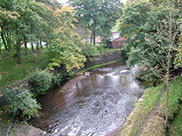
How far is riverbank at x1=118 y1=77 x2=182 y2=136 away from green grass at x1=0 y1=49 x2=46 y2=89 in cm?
958

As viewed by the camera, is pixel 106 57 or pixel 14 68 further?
pixel 106 57

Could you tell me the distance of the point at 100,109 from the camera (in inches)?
391

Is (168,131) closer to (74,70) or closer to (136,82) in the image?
(136,82)

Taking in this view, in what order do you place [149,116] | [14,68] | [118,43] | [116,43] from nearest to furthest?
1. [149,116]
2. [14,68]
3. [116,43]
4. [118,43]

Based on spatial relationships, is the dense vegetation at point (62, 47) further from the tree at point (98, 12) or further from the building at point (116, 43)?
the building at point (116, 43)

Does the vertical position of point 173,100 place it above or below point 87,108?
above

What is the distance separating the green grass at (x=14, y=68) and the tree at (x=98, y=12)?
39.0 feet

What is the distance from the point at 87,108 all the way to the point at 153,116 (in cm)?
482

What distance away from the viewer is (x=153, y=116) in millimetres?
6668

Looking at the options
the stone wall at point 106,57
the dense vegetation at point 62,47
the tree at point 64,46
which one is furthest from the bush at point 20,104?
the stone wall at point 106,57

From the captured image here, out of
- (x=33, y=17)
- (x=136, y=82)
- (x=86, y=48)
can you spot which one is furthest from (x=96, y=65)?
(x=33, y=17)

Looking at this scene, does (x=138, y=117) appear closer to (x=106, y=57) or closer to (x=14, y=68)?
(x=14, y=68)

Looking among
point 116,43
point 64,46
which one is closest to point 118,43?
point 116,43

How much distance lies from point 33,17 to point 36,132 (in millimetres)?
8836
